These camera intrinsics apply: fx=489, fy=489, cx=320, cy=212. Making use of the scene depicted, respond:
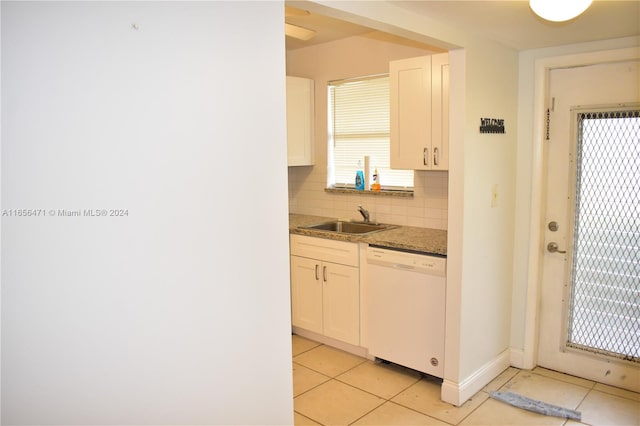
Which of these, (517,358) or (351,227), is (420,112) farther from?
(517,358)

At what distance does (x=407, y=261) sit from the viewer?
10.9ft

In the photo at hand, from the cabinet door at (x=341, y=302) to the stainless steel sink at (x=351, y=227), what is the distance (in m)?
0.49

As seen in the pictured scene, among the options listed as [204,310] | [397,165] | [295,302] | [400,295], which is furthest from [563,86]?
[204,310]

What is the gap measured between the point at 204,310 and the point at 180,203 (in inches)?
15.8

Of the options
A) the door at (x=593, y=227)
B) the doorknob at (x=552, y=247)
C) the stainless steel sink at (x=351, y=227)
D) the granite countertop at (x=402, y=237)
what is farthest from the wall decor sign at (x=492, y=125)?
the stainless steel sink at (x=351, y=227)

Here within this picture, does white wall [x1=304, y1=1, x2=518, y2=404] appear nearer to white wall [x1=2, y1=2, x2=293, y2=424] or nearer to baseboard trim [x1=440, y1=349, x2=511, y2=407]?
baseboard trim [x1=440, y1=349, x2=511, y2=407]

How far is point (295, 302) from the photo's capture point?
13.7 ft

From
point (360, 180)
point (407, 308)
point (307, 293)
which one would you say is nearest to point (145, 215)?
point (407, 308)

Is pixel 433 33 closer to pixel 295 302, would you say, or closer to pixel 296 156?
pixel 296 156

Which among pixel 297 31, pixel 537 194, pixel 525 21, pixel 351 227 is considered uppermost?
pixel 297 31

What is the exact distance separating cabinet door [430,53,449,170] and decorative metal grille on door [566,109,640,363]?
35.8 inches

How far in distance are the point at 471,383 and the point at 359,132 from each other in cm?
226

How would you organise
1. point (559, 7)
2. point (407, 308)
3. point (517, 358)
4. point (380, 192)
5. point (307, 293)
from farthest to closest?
point (380, 192)
point (307, 293)
point (517, 358)
point (407, 308)
point (559, 7)

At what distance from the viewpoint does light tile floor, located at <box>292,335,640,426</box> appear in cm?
292
